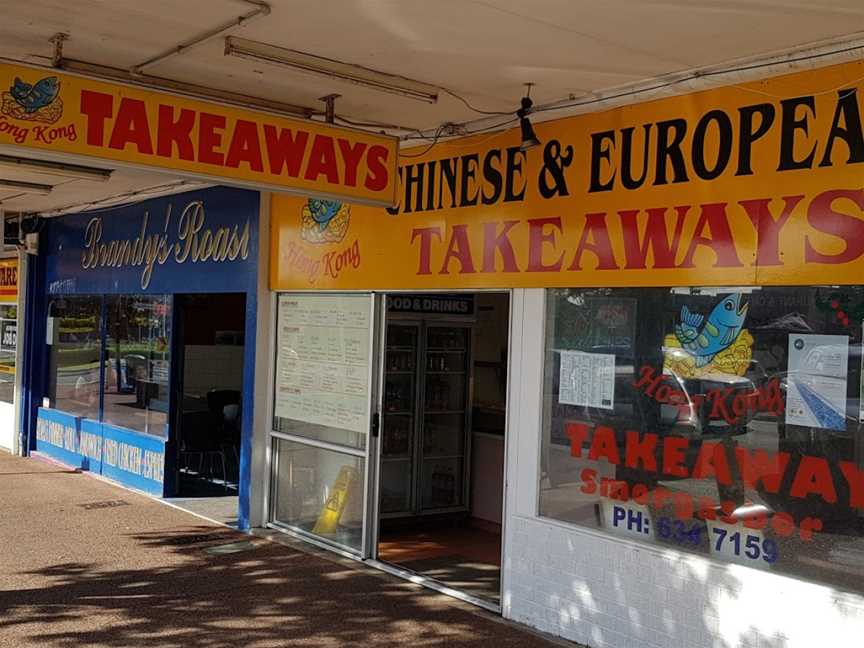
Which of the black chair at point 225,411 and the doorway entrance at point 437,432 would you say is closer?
the doorway entrance at point 437,432

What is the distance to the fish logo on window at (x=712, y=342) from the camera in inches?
197

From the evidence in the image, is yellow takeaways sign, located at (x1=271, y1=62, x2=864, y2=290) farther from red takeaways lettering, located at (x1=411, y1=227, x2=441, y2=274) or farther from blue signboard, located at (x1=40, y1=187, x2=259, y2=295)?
blue signboard, located at (x1=40, y1=187, x2=259, y2=295)

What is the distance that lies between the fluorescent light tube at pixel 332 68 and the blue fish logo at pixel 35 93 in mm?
919

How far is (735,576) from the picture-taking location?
16.1 ft

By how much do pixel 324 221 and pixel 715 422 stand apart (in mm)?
4139

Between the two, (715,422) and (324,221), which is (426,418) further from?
(715,422)

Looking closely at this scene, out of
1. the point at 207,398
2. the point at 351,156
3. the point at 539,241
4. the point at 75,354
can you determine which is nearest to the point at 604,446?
the point at 539,241

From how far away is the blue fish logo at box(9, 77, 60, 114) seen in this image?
4.63m

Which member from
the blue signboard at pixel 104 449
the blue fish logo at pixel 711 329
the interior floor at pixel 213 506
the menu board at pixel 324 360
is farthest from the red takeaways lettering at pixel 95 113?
the blue signboard at pixel 104 449

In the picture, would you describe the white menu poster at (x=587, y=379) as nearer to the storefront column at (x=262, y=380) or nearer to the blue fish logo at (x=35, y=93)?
the blue fish logo at (x=35, y=93)

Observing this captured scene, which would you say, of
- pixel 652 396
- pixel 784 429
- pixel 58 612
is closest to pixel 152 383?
pixel 58 612

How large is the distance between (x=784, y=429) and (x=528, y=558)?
2.04 meters

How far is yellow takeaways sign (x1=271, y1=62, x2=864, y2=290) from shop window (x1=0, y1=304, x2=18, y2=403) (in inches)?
338

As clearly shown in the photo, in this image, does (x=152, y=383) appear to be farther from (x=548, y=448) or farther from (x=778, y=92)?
(x=778, y=92)
